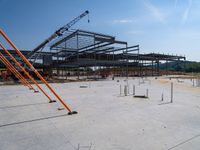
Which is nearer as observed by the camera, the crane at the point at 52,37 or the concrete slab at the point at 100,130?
the concrete slab at the point at 100,130

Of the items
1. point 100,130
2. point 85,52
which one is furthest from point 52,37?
point 100,130

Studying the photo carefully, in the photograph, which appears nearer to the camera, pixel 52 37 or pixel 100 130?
pixel 100 130

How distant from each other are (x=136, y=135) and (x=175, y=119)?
2.10 m

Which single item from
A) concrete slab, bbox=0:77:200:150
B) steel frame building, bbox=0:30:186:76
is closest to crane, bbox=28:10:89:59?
steel frame building, bbox=0:30:186:76

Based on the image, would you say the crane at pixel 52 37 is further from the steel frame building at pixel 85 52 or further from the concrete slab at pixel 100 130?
the concrete slab at pixel 100 130

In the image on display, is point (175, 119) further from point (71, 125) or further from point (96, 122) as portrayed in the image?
point (71, 125)

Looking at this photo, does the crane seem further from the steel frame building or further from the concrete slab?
the concrete slab

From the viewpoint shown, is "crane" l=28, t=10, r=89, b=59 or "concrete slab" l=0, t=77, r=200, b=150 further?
"crane" l=28, t=10, r=89, b=59

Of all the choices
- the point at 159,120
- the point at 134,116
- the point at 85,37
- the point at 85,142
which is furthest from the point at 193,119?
the point at 85,37

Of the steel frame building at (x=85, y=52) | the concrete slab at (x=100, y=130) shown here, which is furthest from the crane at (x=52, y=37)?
the concrete slab at (x=100, y=130)

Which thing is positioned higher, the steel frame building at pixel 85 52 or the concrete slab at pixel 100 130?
the steel frame building at pixel 85 52

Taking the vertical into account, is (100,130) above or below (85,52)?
below

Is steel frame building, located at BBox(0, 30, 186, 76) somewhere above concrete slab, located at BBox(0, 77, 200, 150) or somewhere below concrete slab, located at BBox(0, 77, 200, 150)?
above

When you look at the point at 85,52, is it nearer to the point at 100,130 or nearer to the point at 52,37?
the point at 52,37
